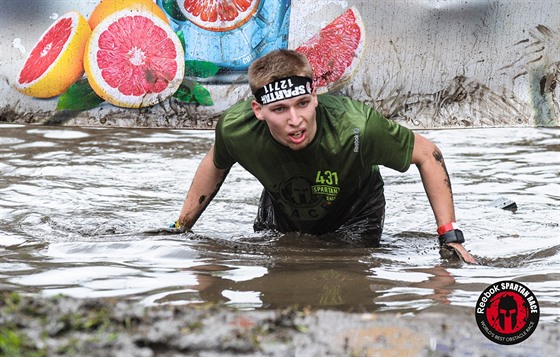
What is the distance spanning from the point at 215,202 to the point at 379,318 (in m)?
4.06

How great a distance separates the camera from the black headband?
4930 millimetres

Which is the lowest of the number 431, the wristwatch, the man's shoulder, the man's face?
the wristwatch

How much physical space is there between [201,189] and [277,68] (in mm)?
1068

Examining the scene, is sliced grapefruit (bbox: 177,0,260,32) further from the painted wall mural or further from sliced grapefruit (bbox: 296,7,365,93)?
sliced grapefruit (bbox: 296,7,365,93)

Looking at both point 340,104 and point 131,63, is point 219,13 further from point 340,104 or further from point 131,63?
point 340,104

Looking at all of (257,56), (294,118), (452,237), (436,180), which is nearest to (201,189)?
(294,118)

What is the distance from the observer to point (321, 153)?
5.08 metres

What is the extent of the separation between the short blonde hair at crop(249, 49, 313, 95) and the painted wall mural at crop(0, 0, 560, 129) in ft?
20.9

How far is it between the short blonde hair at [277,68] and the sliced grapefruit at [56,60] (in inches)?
276

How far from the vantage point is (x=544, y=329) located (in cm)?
338

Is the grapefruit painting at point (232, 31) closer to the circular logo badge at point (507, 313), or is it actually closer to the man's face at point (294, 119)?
the man's face at point (294, 119)

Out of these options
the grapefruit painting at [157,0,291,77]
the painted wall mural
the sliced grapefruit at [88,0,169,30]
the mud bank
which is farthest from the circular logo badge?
the sliced grapefruit at [88,0,169,30]

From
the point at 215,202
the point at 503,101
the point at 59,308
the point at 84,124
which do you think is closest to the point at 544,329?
the point at 59,308

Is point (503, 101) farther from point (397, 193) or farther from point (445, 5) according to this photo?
point (397, 193)
